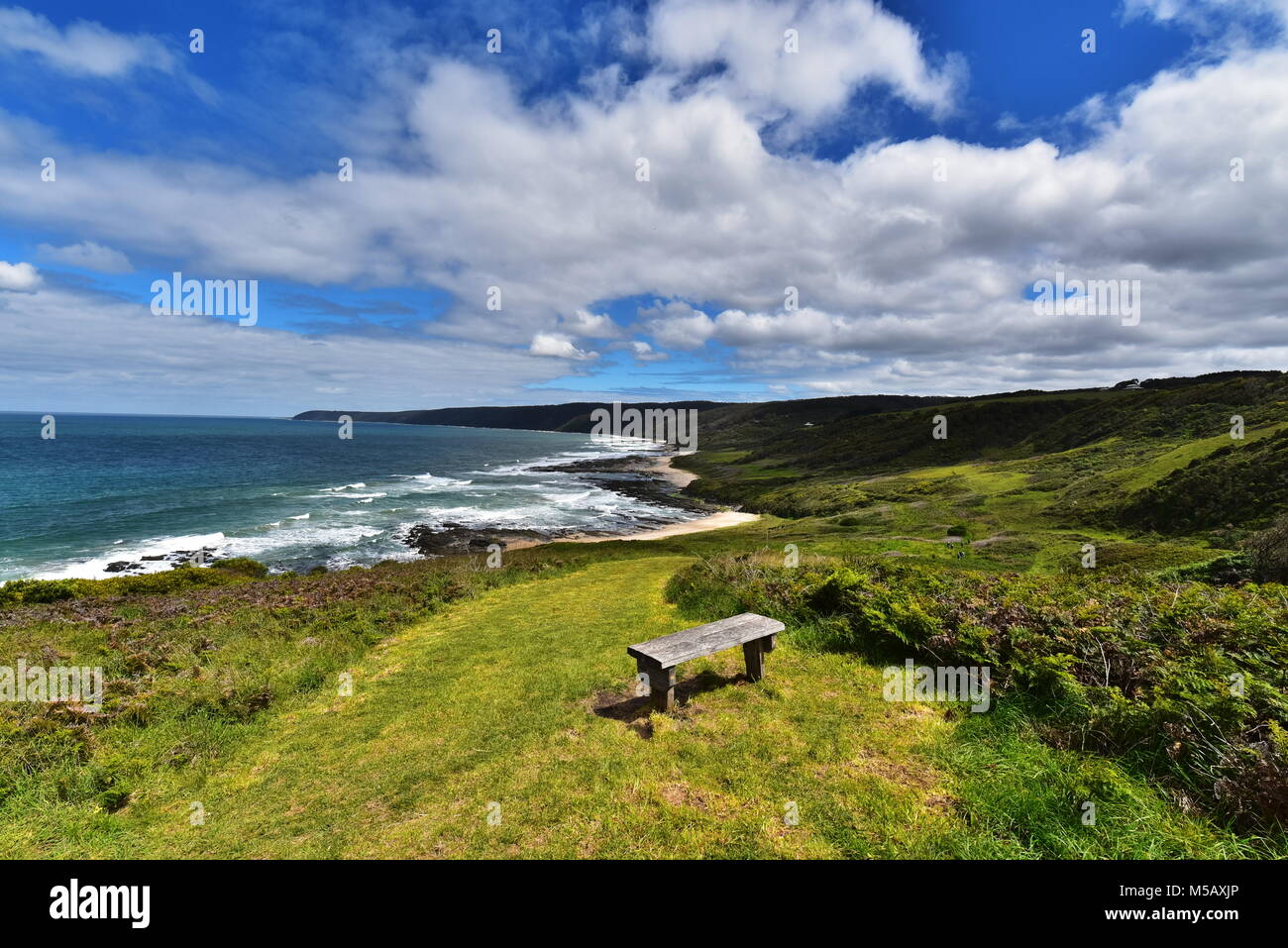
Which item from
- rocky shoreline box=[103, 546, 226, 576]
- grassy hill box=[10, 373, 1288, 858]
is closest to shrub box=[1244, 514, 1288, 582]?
grassy hill box=[10, 373, 1288, 858]

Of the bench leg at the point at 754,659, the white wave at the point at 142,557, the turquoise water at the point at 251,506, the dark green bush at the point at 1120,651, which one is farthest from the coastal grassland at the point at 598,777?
the turquoise water at the point at 251,506

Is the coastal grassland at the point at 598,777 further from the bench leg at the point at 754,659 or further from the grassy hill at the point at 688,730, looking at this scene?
the bench leg at the point at 754,659

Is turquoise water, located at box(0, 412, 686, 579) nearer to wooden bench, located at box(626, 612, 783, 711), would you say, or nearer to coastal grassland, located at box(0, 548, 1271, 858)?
coastal grassland, located at box(0, 548, 1271, 858)

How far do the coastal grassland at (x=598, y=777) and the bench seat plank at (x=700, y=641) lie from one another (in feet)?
2.66

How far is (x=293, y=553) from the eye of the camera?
128 ft

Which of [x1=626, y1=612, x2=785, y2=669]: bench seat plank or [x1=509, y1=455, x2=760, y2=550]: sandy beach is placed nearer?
[x1=626, y1=612, x2=785, y2=669]: bench seat plank

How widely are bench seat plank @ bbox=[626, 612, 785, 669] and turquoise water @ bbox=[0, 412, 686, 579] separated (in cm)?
3677

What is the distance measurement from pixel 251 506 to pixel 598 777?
6687 cm

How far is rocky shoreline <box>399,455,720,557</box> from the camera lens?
147 feet

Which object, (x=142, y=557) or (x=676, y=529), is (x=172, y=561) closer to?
(x=142, y=557)

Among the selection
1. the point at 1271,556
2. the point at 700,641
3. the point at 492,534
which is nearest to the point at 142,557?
the point at 492,534

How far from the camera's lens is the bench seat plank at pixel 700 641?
734 centimetres
